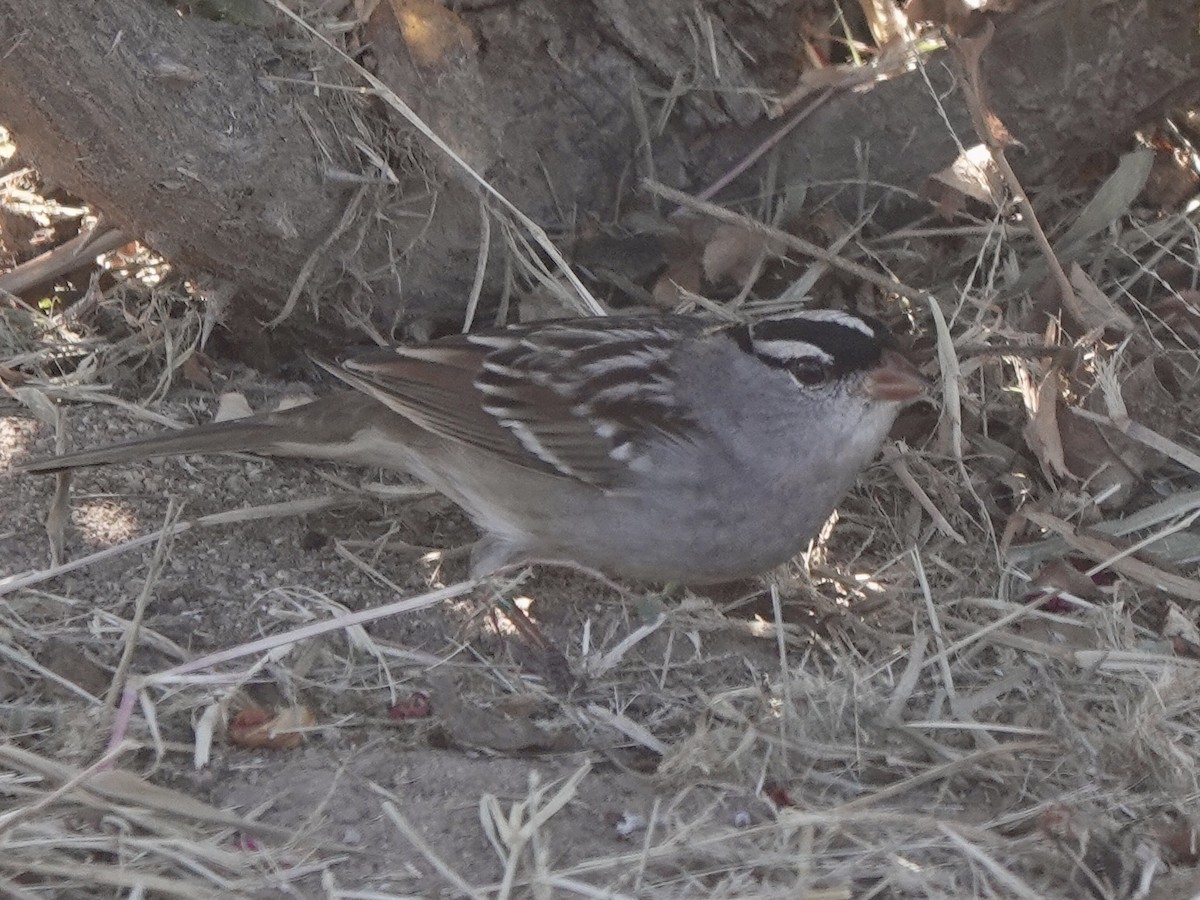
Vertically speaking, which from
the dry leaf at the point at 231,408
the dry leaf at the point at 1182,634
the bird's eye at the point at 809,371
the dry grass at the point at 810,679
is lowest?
the dry leaf at the point at 1182,634

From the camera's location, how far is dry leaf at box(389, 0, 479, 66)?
11.4ft

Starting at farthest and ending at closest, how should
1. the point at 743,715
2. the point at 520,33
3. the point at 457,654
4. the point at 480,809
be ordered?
the point at 520,33 < the point at 457,654 < the point at 743,715 < the point at 480,809

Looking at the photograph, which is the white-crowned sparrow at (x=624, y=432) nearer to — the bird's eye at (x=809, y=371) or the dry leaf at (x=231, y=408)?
the bird's eye at (x=809, y=371)

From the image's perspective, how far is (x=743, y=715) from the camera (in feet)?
8.68

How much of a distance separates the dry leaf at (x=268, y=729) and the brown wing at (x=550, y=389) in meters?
0.86

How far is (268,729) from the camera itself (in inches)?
98.4

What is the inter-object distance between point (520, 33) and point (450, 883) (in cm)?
227

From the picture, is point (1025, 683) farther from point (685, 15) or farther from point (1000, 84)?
point (685, 15)

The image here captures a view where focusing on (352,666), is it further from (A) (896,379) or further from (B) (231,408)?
→ (A) (896,379)

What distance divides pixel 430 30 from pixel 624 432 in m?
1.18

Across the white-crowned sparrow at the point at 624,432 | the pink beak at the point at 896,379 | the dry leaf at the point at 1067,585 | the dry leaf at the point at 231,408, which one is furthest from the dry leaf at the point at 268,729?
the dry leaf at the point at 1067,585

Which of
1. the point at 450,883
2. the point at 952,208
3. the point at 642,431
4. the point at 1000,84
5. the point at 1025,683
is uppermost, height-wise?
the point at 1000,84

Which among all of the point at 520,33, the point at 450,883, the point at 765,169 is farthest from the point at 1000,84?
the point at 450,883

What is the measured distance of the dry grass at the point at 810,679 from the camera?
2188 mm
